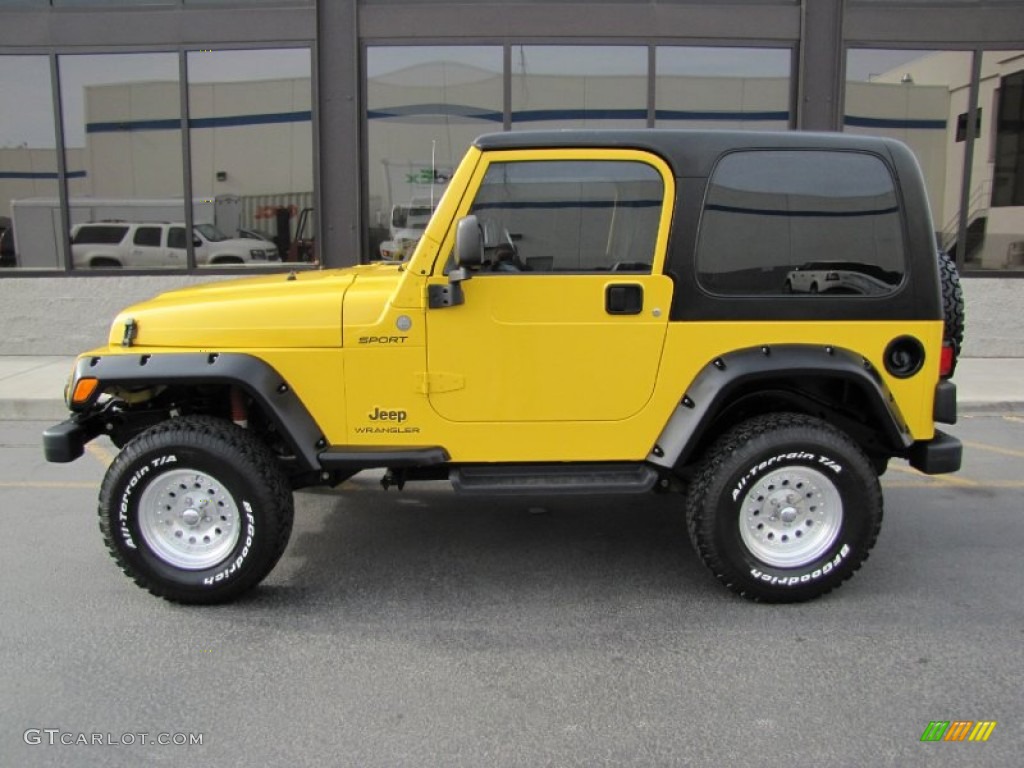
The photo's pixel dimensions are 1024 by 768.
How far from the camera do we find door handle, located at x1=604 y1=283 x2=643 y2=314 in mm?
3568

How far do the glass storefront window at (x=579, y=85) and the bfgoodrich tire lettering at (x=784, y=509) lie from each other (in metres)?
7.69

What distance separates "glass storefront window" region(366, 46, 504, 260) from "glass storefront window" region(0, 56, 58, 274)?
3.99 m

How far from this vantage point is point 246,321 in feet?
11.9

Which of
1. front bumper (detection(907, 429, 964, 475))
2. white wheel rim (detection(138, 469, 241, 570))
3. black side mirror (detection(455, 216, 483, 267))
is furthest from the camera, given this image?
front bumper (detection(907, 429, 964, 475))

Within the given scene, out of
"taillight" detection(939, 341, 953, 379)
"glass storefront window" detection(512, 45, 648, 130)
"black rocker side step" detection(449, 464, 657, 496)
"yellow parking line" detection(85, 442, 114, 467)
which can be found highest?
"glass storefront window" detection(512, 45, 648, 130)

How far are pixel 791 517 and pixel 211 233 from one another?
361 inches

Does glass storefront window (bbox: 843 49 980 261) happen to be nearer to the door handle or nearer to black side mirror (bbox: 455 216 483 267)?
the door handle

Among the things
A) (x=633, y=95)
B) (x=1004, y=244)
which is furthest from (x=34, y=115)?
(x=1004, y=244)

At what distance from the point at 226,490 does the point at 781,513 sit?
2.53 meters

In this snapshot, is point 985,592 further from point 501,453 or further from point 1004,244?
point 1004,244

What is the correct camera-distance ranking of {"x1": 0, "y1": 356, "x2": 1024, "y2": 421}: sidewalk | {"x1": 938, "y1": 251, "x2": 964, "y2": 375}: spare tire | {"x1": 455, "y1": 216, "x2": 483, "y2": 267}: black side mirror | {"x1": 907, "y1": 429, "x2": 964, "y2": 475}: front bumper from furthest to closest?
1. {"x1": 0, "y1": 356, "x2": 1024, "y2": 421}: sidewalk
2. {"x1": 938, "y1": 251, "x2": 964, "y2": 375}: spare tire
3. {"x1": 907, "y1": 429, "x2": 964, "y2": 475}: front bumper
4. {"x1": 455, "y1": 216, "x2": 483, "y2": 267}: black side mirror

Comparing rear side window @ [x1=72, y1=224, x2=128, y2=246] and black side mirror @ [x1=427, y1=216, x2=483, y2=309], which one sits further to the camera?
rear side window @ [x1=72, y1=224, x2=128, y2=246]

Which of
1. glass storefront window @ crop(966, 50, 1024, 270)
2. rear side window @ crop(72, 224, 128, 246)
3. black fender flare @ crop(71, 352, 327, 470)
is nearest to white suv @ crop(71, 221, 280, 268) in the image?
rear side window @ crop(72, 224, 128, 246)

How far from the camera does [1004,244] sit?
424 inches
